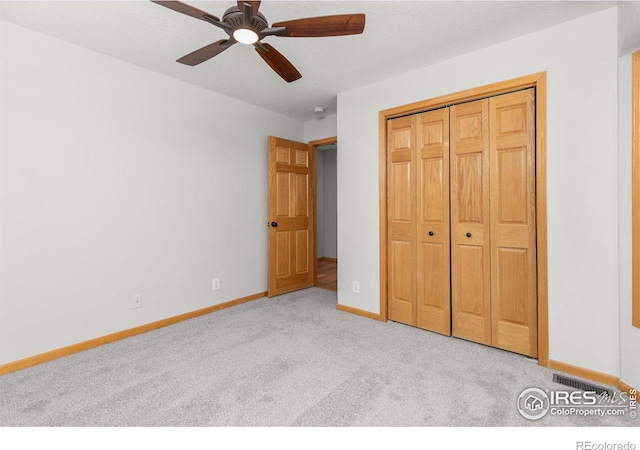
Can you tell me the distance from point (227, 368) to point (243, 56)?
2.49 metres

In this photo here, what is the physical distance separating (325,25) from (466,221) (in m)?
1.86

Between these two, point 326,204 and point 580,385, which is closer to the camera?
point 580,385

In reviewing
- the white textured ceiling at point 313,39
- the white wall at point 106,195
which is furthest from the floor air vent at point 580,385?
the white wall at point 106,195

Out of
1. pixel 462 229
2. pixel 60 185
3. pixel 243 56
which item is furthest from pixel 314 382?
pixel 243 56

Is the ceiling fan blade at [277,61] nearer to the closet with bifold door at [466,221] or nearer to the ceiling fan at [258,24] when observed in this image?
the ceiling fan at [258,24]

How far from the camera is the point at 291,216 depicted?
419 centimetres

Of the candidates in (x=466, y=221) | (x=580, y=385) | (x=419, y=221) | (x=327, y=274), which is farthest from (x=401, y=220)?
(x=327, y=274)

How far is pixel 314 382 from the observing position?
201 centimetres

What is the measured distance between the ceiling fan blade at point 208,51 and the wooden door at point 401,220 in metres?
1.75

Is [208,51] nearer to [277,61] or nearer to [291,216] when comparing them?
[277,61]

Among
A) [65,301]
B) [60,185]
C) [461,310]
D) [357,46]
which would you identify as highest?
[357,46]

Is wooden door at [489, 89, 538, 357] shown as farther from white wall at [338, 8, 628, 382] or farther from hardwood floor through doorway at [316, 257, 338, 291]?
hardwood floor through doorway at [316, 257, 338, 291]
